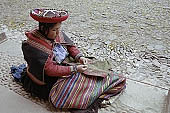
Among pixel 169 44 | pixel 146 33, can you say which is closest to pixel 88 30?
pixel 146 33

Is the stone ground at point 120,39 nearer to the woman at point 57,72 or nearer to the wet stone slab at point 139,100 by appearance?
the wet stone slab at point 139,100

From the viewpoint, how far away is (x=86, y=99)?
2.30 meters

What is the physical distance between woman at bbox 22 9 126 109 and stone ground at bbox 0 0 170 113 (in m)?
0.15

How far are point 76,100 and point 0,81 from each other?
0.97 metres

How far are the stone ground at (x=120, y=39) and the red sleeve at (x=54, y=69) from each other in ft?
1.15

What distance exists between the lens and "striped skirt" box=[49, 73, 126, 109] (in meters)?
2.28

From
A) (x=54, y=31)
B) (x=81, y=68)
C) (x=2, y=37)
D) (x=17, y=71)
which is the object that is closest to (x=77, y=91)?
(x=81, y=68)

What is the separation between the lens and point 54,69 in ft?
7.33

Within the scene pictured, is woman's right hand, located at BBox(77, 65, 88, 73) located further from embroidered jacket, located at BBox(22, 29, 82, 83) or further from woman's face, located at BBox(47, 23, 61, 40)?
woman's face, located at BBox(47, 23, 61, 40)

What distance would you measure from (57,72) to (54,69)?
0.04 m

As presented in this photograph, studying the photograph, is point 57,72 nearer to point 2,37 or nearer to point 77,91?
point 77,91

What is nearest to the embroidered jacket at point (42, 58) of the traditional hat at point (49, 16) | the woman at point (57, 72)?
the woman at point (57, 72)

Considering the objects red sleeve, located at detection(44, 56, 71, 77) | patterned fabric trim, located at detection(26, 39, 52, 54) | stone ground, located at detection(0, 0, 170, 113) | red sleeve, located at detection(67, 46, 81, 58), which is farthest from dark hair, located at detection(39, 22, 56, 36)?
stone ground, located at detection(0, 0, 170, 113)

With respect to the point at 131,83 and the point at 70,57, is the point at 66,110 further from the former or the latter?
the point at 131,83
